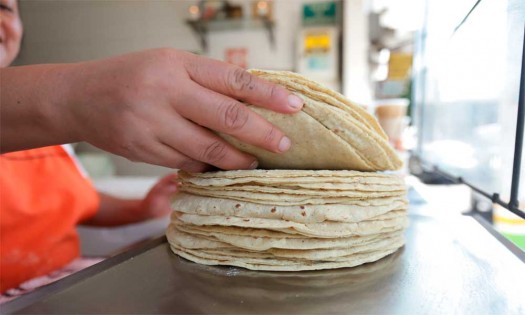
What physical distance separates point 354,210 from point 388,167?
0.40 feet

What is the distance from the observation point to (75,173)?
132cm

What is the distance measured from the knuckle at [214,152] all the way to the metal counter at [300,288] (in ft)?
0.57

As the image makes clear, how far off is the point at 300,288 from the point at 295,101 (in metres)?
0.26

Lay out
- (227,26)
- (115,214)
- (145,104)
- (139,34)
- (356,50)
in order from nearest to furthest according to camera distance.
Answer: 1. (145,104)
2. (115,214)
3. (356,50)
4. (227,26)
5. (139,34)

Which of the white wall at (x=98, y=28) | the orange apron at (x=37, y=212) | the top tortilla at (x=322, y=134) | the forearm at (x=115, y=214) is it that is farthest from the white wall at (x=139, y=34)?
the top tortilla at (x=322, y=134)

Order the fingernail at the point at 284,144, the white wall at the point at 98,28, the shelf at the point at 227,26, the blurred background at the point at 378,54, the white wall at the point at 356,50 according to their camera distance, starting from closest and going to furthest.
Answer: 1. the fingernail at the point at 284,144
2. the blurred background at the point at 378,54
3. the white wall at the point at 356,50
4. the shelf at the point at 227,26
5. the white wall at the point at 98,28

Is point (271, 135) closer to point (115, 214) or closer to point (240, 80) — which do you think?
point (240, 80)

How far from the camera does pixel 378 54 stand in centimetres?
325

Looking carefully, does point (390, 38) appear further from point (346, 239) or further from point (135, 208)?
point (346, 239)

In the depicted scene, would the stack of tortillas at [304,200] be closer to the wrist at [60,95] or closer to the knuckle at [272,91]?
the knuckle at [272,91]

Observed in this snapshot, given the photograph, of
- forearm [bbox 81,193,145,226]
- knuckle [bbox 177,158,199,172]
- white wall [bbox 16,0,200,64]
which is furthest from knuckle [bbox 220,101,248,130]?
white wall [bbox 16,0,200,64]

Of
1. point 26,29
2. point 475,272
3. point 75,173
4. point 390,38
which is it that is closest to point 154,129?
point 475,272

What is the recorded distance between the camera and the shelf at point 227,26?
341 centimetres

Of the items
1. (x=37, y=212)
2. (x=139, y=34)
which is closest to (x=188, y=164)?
(x=37, y=212)
